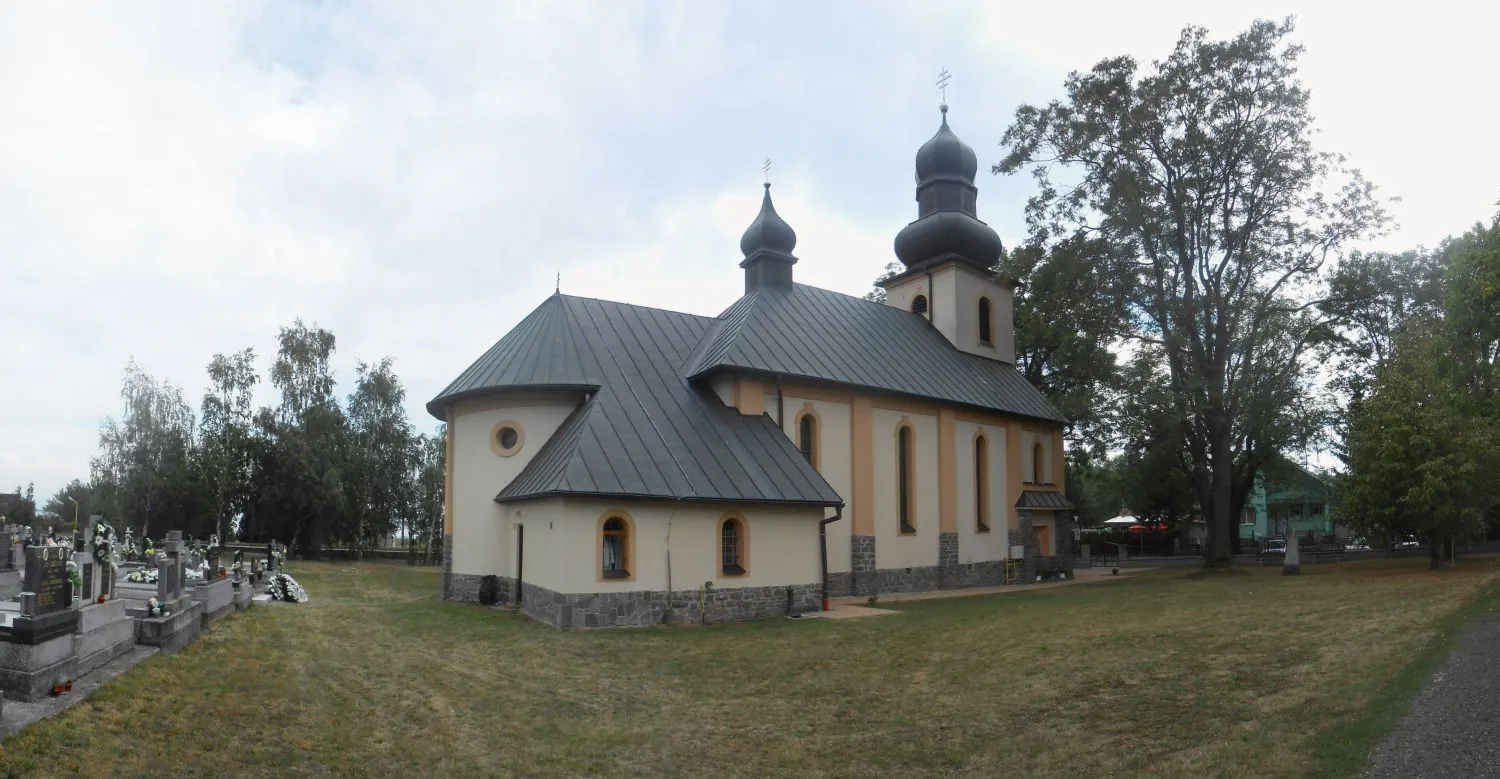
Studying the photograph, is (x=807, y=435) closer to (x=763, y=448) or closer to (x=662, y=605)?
(x=763, y=448)

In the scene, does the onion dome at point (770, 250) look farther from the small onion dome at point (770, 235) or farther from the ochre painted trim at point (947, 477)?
the ochre painted trim at point (947, 477)

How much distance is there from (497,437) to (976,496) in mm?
15150

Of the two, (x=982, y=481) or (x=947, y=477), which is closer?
(x=947, y=477)

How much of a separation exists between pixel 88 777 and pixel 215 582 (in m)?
6.92

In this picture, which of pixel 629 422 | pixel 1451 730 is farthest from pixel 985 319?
pixel 1451 730

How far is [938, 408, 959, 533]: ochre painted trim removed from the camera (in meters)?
26.4

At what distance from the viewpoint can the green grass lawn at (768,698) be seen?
25.0 ft

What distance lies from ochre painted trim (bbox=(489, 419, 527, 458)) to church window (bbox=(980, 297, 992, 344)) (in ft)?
58.7

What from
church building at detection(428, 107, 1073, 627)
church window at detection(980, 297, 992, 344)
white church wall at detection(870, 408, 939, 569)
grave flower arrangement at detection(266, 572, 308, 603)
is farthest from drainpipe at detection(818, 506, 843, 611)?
church window at detection(980, 297, 992, 344)

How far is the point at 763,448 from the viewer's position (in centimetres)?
2080

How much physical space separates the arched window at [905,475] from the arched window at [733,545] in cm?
732

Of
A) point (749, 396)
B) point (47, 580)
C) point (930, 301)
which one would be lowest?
point (47, 580)

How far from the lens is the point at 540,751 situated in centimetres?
859

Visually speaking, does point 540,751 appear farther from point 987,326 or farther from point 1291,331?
point 1291,331
